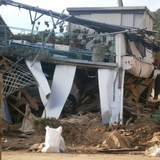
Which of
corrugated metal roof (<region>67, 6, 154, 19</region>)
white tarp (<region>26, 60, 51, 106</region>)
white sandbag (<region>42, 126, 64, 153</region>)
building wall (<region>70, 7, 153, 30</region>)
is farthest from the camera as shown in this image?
building wall (<region>70, 7, 153, 30</region>)

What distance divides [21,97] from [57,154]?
240 inches

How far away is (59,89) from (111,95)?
207cm

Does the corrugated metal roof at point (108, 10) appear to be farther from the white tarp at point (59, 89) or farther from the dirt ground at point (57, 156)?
the dirt ground at point (57, 156)

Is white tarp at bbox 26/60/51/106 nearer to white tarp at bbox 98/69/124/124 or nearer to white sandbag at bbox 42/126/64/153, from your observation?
white tarp at bbox 98/69/124/124

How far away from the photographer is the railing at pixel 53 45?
1467 cm

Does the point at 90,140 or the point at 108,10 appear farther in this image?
the point at 108,10

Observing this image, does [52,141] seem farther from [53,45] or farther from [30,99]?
[53,45]

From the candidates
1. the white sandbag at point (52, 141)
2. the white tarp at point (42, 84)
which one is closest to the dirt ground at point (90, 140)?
the white sandbag at point (52, 141)

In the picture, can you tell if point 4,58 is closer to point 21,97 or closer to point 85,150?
point 21,97

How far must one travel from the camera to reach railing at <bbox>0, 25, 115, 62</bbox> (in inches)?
578

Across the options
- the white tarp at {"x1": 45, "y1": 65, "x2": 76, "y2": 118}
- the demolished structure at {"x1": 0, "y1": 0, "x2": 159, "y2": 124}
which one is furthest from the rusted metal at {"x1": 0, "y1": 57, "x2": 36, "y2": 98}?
the white tarp at {"x1": 45, "y1": 65, "x2": 76, "y2": 118}

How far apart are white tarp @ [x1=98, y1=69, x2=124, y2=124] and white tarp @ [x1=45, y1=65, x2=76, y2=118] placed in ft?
4.22

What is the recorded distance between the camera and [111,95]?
46.7ft

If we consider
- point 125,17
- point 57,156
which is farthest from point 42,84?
point 125,17
